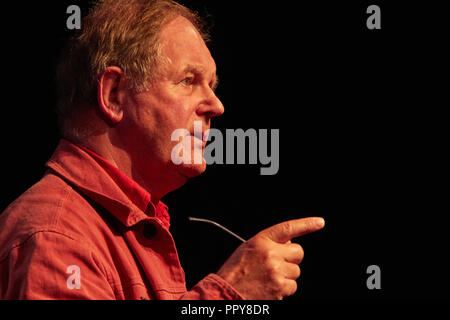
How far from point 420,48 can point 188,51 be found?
115 cm

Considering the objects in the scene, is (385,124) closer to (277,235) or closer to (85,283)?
(277,235)

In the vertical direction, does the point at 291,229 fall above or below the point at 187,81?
below

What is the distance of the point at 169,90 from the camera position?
1828 mm

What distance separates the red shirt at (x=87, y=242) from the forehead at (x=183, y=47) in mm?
401

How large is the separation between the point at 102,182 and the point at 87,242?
0.24 meters

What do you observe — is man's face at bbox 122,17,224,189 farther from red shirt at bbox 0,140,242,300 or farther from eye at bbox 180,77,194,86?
red shirt at bbox 0,140,242,300

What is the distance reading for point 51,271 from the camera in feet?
4.41

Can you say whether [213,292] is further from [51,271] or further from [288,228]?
[51,271]

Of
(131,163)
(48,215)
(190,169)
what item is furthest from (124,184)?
(48,215)

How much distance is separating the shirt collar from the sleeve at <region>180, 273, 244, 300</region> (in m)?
0.31

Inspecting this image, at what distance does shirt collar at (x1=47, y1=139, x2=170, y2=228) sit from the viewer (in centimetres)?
164

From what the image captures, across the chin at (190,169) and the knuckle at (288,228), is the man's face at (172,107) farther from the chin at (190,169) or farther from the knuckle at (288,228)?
the knuckle at (288,228)

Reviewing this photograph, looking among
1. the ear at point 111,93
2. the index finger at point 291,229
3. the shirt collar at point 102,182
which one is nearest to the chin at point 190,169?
the shirt collar at point 102,182

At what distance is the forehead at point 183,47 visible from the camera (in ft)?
6.12
